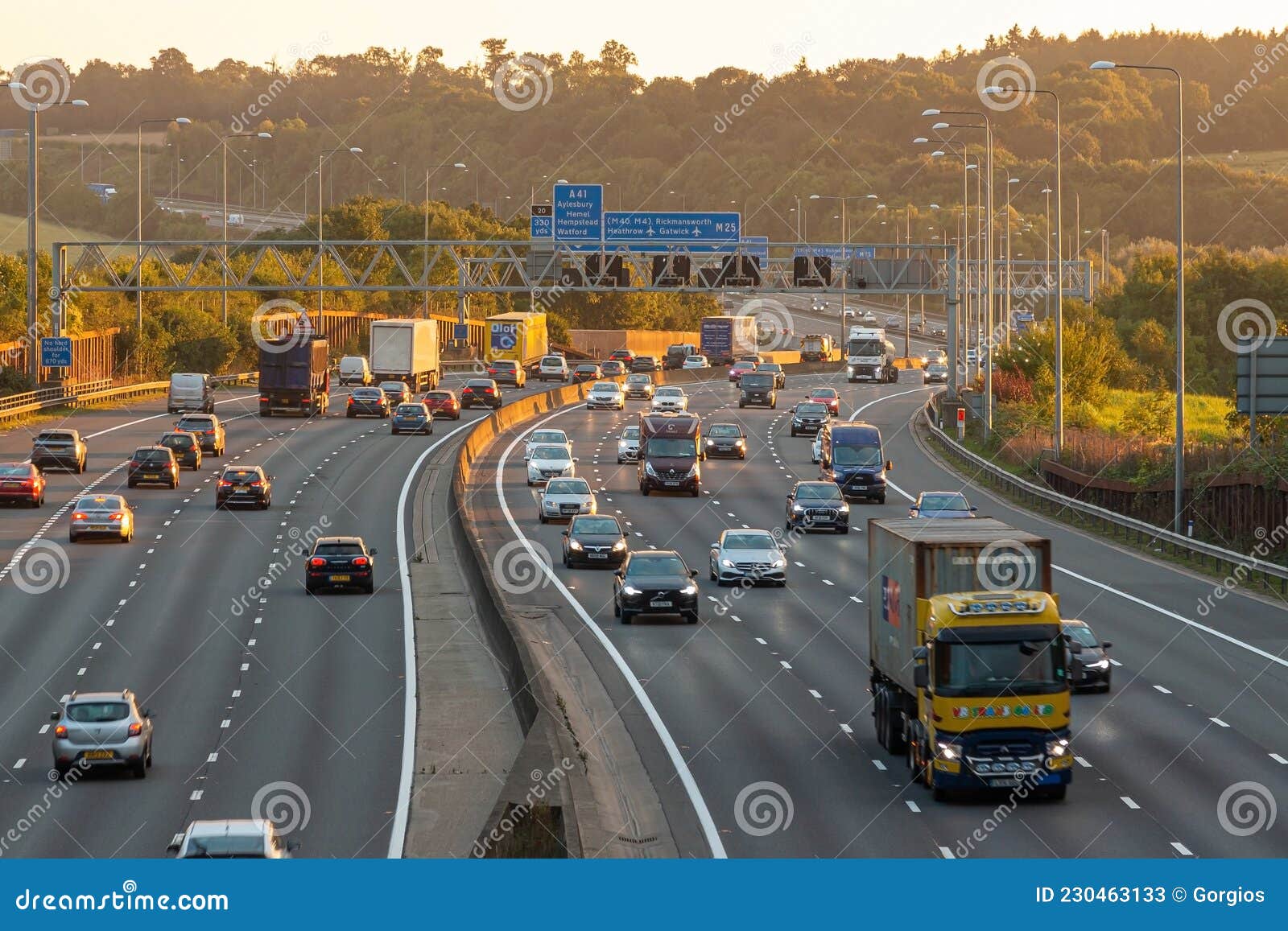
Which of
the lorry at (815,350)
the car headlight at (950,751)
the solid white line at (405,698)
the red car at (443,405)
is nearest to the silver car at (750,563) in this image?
the solid white line at (405,698)

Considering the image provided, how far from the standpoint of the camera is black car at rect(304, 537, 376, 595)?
46438 millimetres

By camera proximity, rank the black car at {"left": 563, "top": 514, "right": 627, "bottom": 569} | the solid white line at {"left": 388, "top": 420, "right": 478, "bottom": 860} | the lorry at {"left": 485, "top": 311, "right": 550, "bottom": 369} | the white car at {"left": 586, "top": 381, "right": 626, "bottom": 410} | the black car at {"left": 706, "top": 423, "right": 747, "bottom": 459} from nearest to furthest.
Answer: the solid white line at {"left": 388, "top": 420, "right": 478, "bottom": 860} < the black car at {"left": 563, "top": 514, "right": 627, "bottom": 569} < the black car at {"left": 706, "top": 423, "right": 747, "bottom": 459} < the white car at {"left": 586, "top": 381, "right": 626, "bottom": 410} < the lorry at {"left": 485, "top": 311, "right": 550, "bottom": 369}

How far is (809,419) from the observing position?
88625 mm

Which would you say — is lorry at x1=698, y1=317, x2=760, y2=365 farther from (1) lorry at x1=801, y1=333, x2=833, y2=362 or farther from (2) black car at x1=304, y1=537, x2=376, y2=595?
(2) black car at x1=304, y1=537, x2=376, y2=595

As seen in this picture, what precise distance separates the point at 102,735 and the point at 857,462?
40.1 m

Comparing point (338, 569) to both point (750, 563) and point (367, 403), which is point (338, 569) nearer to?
point (750, 563)

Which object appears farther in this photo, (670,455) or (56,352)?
A: (56,352)

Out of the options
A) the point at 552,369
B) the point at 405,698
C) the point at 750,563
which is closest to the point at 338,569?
the point at 750,563

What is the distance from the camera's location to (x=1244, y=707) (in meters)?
30.8

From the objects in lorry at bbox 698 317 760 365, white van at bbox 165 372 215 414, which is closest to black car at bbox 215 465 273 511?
white van at bbox 165 372 215 414

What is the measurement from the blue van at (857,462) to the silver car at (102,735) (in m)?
38.4

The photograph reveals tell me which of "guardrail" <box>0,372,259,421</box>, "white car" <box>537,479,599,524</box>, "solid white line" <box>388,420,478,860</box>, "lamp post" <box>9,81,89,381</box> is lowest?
"solid white line" <box>388,420,478,860</box>

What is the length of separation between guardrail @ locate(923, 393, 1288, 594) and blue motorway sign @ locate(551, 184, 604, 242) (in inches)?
874

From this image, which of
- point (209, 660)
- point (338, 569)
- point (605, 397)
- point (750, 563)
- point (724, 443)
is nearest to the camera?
point (209, 660)
